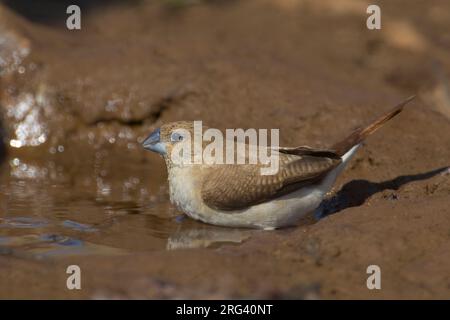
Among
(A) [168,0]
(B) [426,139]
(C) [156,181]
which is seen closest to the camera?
(B) [426,139]

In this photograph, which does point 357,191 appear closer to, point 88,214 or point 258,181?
point 258,181

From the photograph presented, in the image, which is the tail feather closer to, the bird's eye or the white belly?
the white belly

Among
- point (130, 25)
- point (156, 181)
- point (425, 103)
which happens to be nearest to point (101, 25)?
point (130, 25)

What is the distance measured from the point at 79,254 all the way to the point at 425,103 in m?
4.74

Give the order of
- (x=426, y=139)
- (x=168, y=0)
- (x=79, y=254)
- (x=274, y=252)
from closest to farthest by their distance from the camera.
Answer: (x=274, y=252) < (x=79, y=254) < (x=426, y=139) < (x=168, y=0)

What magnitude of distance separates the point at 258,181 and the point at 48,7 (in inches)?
223

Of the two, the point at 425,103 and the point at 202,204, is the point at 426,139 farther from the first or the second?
the point at 202,204

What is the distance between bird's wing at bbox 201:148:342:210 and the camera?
642 cm

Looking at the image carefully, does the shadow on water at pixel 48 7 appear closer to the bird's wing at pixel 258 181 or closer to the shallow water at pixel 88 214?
the shallow water at pixel 88 214

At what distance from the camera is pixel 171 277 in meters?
4.80

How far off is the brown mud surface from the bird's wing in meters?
0.30

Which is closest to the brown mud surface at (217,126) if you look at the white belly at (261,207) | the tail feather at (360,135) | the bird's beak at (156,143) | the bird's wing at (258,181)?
the white belly at (261,207)

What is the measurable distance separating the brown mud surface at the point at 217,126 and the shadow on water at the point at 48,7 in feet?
0.10

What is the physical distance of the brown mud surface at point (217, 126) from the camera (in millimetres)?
4918
